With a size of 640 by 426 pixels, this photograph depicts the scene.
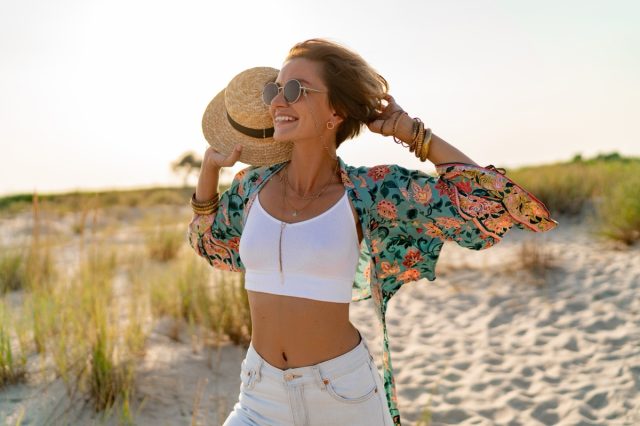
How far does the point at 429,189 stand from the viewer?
2.38m

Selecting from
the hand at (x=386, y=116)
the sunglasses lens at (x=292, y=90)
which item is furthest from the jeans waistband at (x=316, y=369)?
the sunglasses lens at (x=292, y=90)

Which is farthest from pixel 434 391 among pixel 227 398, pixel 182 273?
pixel 182 273

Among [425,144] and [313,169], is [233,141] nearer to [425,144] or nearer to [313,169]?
[313,169]

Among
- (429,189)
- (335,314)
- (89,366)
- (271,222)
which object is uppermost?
(429,189)

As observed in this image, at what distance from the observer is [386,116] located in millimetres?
2443

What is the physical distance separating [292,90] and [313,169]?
0.33m

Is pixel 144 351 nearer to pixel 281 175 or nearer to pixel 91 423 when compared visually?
pixel 91 423

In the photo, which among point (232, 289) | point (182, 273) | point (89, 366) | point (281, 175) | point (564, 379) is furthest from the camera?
point (182, 273)

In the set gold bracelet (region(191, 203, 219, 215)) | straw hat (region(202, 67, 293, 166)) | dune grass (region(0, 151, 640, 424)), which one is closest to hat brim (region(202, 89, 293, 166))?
straw hat (region(202, 67, 293, 166))

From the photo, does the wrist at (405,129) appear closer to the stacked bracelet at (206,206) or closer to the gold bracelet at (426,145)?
the gold bracelet at (426,145)

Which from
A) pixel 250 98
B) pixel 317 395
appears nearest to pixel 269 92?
pixel 250 98

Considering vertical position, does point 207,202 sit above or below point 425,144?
below

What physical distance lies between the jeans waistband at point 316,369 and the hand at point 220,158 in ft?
2.81

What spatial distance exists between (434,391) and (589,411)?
1.13m
